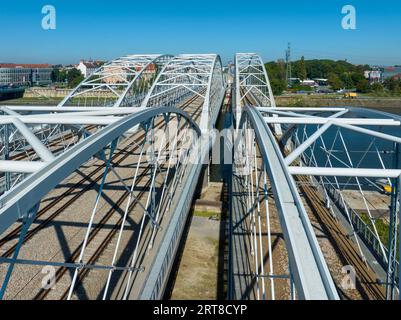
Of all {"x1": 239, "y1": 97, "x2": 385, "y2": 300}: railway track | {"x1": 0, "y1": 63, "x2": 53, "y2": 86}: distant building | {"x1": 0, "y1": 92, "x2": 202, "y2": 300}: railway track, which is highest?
{"x1": 0, "y1": 63, "x2": 53, "y2": 86}: distant building

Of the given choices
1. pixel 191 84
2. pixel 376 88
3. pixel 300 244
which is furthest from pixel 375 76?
pixel 300 244

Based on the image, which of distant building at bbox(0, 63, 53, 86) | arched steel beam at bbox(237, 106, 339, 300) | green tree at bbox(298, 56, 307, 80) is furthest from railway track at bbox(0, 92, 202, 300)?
green tree at bbox(298, 56, 307, 80)

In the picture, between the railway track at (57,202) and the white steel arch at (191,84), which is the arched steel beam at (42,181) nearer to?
the railway track at (57,202)

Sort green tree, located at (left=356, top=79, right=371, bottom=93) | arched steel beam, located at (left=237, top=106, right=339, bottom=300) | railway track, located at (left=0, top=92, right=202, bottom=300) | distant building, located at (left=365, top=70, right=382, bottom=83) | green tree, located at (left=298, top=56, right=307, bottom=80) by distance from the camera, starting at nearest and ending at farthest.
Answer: arched steel beam, located at (left=237, top=106, right=339, bottom=300) < railway track, located at (left=0, top=92, right=202, bottom=300) < green tree, located at (left=356, top=79, right=371, bottom=93) < green tree, located at (left=298, top=56, right=307, bottom=80) < distant building, located at (left=365, top=70, right=382, bottom=83)

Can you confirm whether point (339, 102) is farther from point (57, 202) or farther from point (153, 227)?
point (153, 227)

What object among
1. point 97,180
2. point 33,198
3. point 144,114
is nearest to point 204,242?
point 97,180

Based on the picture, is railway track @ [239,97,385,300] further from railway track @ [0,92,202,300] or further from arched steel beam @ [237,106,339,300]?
railway track @ [0,92,202,300]

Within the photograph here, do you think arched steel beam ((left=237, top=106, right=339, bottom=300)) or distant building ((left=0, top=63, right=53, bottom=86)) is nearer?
arched steel beam ((left=237, top=106, right=339, bottom=300))

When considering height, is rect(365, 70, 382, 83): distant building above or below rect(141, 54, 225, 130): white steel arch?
above
